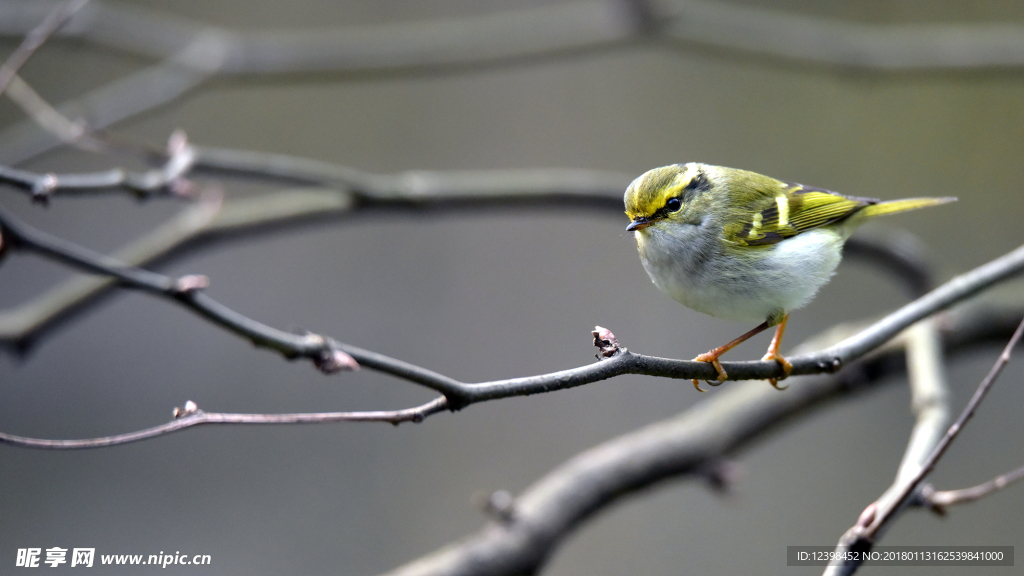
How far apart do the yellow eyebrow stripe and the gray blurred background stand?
1359 mm

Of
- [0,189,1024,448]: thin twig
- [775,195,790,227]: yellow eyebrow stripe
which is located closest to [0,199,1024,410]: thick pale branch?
[0,189,1024,448]: thin twig

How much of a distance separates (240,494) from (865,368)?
248 cm

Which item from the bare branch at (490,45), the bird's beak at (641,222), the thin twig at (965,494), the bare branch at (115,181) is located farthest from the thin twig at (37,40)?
the thin twig at (965,494)

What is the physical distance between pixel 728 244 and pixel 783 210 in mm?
262

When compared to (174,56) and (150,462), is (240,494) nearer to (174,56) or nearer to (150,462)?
(150,462)

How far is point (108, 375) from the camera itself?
329 centimetres

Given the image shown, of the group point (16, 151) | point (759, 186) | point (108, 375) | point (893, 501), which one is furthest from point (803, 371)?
point (108, 375)

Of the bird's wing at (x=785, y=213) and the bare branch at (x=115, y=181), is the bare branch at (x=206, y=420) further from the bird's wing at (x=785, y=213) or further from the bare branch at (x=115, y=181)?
the bird's wing at (x=785, y=213)

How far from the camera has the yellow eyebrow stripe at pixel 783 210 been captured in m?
1.66

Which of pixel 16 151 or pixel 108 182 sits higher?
pixel 16 151

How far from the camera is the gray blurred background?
316cm

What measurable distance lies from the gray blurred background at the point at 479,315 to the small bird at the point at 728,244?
1455mm

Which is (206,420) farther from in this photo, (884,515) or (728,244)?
(728,244)

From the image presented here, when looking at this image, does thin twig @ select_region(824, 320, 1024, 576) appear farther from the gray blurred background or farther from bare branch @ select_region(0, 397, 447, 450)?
the gray blurred background
